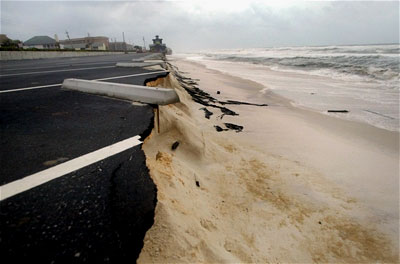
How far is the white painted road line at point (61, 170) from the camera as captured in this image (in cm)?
138

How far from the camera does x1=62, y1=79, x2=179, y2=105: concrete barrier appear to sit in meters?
3.09

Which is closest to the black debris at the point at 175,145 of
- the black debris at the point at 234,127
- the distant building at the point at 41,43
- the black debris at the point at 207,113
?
the black debris at the point at 234,127

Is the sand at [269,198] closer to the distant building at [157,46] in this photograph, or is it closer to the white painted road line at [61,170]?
the white painted road line at [61,170]

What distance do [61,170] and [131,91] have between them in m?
2.04

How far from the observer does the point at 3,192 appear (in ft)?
4.42

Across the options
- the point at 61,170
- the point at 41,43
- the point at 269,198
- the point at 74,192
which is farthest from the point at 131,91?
the point at 41,43

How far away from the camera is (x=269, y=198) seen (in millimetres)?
2752

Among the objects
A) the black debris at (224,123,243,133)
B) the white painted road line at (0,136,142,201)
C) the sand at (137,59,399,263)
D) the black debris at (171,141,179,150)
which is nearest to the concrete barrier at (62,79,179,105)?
the sand at (137,59,399,263)

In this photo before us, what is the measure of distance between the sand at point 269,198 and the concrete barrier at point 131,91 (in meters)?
0.46

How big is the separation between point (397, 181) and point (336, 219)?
5.65 ft

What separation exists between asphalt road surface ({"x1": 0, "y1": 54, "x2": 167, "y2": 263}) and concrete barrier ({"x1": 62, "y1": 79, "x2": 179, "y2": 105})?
0.51m

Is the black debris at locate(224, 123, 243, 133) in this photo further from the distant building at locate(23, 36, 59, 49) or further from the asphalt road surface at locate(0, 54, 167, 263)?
the distant building at locate(23, 36, 59, 49)

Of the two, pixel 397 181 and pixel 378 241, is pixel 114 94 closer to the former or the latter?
pixel 378 241

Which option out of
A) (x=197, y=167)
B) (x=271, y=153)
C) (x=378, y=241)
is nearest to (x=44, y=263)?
(x=197, y=167)
